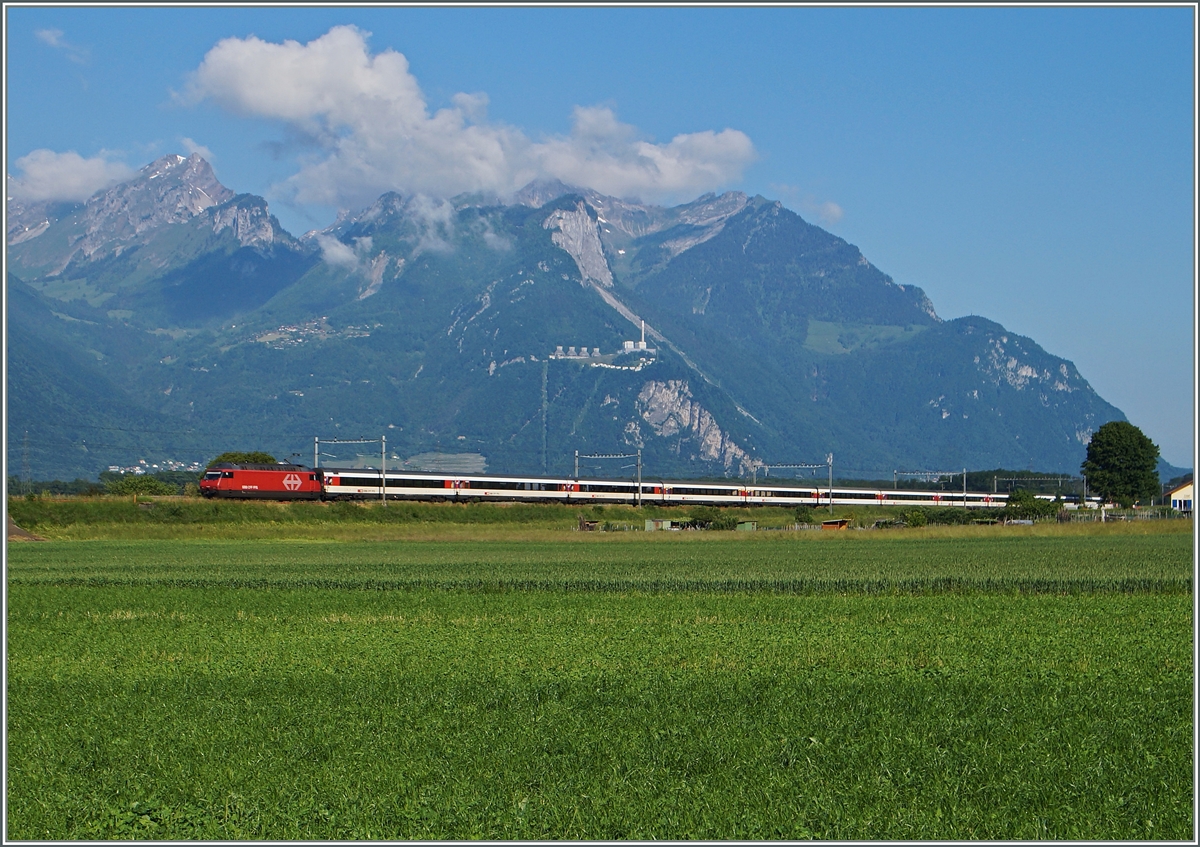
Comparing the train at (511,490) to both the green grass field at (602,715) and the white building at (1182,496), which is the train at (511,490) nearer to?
the white building at (1182,496)

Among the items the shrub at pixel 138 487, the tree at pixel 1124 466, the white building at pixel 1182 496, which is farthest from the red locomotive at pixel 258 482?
the white building at pixel 1182 496

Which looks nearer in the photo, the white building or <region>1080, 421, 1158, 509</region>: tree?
the white building

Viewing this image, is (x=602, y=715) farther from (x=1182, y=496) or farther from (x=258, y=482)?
(x=1182, y=496)

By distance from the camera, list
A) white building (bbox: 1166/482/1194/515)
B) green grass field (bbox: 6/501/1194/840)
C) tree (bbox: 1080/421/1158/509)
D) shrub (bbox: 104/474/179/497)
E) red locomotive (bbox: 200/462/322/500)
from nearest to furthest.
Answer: green grass field (bbox: 6/501/1194/840)
red locomotive (bbox: 200/462/322/500)
shrub (bbox: 104/474/179/497)
white building (bbox: 1166/482/1194/515)
tree (bbox: 1080/421/1158/509)

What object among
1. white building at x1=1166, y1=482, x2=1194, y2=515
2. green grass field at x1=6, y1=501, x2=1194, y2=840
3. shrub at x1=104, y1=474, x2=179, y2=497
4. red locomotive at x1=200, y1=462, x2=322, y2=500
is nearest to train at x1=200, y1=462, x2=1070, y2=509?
red locomotive at x1=200, y1=462, x2=322, y2=500

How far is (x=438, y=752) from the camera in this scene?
40.3 ft

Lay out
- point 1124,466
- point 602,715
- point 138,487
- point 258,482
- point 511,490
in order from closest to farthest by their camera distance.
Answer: point 602,715
point 258,482
point 138,487
point 511,490
point 1124,466

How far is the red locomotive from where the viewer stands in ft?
288

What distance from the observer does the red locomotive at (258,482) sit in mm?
87688

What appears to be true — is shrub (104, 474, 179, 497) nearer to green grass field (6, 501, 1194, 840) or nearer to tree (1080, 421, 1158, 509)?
green grass field (6, 501, 1194, 840)

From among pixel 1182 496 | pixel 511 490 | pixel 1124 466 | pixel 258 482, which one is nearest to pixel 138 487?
pixel 258 482

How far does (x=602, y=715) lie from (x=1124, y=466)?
131794 mm

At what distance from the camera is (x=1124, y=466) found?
13125 centimetres

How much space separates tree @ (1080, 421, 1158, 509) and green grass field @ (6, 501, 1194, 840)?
11047 centimetres
